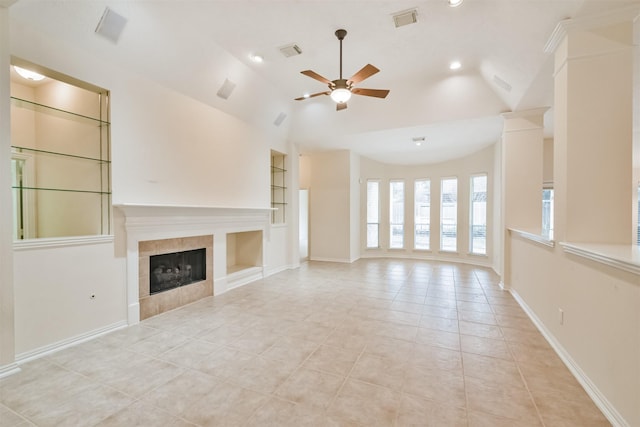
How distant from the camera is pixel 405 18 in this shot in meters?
3.23

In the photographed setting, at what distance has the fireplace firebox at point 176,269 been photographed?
12.5 feet

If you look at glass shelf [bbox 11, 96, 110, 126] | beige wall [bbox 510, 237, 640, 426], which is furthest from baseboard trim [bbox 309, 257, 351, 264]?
glass shelf [bbox 11, 96, 110, 126]

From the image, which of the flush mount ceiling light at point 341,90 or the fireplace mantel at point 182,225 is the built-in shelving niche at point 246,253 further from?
the flush mount ceiling light at point 341,90

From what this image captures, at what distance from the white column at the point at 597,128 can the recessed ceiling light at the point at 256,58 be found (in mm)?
3501

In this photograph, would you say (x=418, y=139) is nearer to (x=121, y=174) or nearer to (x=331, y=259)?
(x=331, y=259)

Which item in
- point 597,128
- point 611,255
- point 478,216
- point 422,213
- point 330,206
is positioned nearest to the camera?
point 611,255

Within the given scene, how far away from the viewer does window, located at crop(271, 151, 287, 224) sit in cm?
655

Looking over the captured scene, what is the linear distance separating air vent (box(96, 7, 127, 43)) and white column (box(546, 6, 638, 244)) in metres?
4.30

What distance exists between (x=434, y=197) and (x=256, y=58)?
5.87 meters

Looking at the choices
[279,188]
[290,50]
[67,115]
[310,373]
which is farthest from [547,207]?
[67,115]

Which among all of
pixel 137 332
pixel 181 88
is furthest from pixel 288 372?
pixel 181 88

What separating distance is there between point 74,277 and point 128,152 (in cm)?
150

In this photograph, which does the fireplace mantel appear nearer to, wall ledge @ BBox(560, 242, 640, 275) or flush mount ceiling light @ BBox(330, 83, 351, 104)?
flush mount ceiling light @ BBox(330, 83, 351, 104)

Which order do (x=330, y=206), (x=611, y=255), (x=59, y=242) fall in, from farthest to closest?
(x=330, y=206) → (x=59, y=242) → (x=611, y=255)
